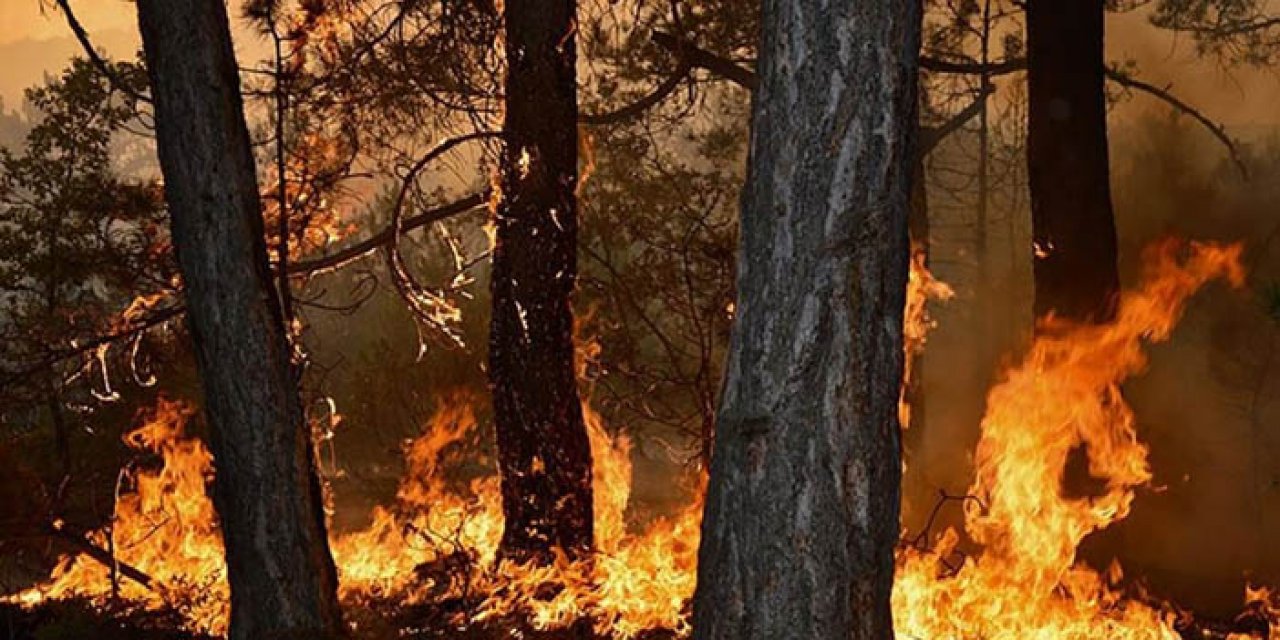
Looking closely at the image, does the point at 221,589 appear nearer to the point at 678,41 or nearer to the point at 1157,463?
the point at 678,41

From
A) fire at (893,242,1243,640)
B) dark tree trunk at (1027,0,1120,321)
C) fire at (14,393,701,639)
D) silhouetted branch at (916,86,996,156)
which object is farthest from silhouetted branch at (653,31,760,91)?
silhouetted branch at (916,86,996,156)

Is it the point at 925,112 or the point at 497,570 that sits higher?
the point at 925,112

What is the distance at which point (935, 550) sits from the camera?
27.8 feet

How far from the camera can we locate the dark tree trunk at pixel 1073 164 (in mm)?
8953

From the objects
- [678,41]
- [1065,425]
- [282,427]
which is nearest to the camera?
[282,427]

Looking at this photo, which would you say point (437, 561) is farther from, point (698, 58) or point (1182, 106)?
point (1182, 106)

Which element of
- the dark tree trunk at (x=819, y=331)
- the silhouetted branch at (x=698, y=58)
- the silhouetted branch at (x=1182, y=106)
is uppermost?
the silhouetted branch at (x=698, y=58)

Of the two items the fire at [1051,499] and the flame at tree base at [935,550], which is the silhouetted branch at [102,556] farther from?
the fire at [1051,499]

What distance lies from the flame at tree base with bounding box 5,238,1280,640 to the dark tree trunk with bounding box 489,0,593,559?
1.39 feet

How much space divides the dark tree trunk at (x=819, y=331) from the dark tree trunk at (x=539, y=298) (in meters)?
4.07

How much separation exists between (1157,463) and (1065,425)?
524 inches

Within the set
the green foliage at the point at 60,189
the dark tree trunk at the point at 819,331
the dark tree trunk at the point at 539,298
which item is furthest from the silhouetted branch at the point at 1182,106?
the green foliage at the point at 60,189

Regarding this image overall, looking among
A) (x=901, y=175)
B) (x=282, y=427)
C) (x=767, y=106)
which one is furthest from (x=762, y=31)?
(x=282, y=427)

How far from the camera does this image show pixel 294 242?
9695 mm
